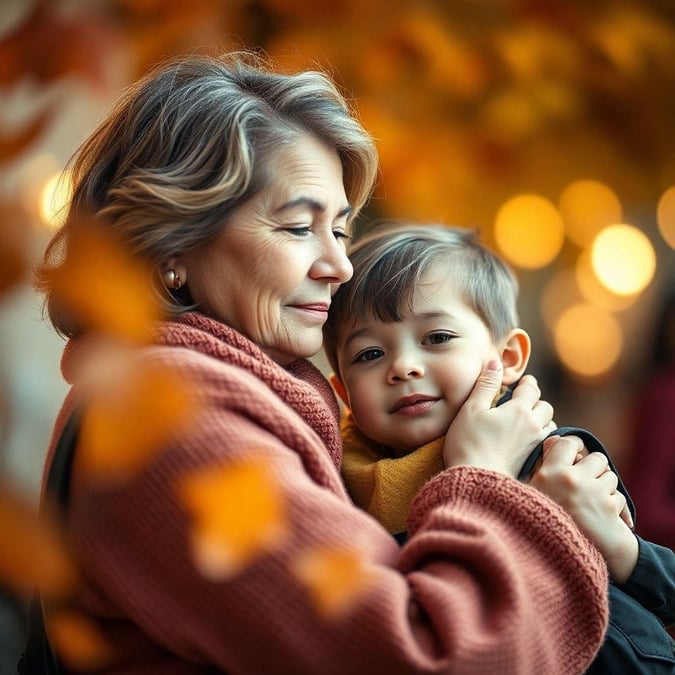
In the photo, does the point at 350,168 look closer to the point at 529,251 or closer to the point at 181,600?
the point at 181,600

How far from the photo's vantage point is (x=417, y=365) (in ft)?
5.99

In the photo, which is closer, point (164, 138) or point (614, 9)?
point (164, 138)

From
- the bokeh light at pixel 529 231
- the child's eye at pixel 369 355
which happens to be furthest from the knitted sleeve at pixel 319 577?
the bokeh light at pixel 529 231

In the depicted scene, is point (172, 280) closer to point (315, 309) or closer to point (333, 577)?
point (315, 309)

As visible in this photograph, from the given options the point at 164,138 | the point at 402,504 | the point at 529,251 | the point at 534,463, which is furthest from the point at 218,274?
the point at 529,251

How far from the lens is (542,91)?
11.1ft

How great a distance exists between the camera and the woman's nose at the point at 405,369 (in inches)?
71.7

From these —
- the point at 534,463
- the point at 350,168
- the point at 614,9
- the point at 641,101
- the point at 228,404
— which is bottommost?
the point at 534,463

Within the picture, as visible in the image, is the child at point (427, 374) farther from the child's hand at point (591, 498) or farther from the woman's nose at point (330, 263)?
the woman's nose at point (330, 263)

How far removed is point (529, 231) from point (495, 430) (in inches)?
96.4

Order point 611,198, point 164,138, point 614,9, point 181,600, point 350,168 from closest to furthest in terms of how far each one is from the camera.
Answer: point 181,600
point 164,138
point 350,168
point 614,9
point 611,198

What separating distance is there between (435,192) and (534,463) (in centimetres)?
183

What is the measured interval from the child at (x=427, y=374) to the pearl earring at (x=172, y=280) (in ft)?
1.16

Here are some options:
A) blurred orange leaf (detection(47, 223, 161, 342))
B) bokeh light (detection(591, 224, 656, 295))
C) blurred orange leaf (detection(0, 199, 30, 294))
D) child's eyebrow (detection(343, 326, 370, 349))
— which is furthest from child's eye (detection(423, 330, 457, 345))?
bokeh light (detection(591, 224, 656, 295))
